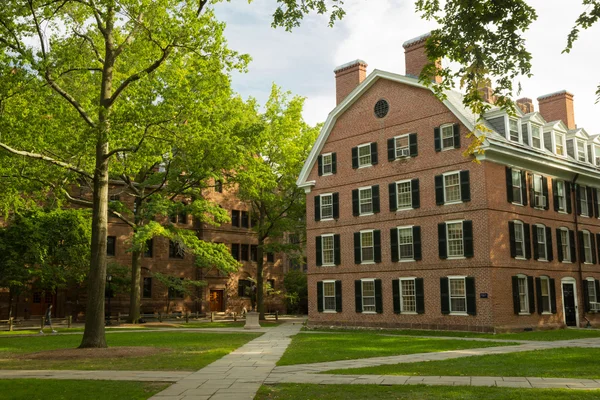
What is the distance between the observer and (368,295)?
99.7ft

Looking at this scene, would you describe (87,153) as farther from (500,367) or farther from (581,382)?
(581,382)

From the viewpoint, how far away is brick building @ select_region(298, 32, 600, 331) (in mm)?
26250

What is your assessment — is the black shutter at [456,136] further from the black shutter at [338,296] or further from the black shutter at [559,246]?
the black shutter at [338,296]

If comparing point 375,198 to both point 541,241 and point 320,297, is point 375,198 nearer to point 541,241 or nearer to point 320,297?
point 320,297

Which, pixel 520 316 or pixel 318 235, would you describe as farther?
pixel 318 235

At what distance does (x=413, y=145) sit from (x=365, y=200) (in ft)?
13.1

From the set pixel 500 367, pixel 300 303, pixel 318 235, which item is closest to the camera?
pixel 500 367

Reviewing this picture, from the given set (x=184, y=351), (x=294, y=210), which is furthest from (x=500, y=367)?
(x=294, y=210)

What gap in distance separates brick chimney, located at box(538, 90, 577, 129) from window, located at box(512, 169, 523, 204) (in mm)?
9335

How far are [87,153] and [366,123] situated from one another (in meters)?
15.3

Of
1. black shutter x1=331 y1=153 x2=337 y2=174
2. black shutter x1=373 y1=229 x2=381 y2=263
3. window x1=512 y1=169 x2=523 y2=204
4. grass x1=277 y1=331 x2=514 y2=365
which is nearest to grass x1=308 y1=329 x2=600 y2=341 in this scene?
grass x1=277 y1=331 x2=514 y2=365

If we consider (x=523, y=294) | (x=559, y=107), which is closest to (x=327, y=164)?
(x=523, y=294)

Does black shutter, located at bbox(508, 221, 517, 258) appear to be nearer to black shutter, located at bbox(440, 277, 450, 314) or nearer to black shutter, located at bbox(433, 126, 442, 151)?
black shutter, located at bbox(440, 277, 450, 314)

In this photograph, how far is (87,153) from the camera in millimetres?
21297
